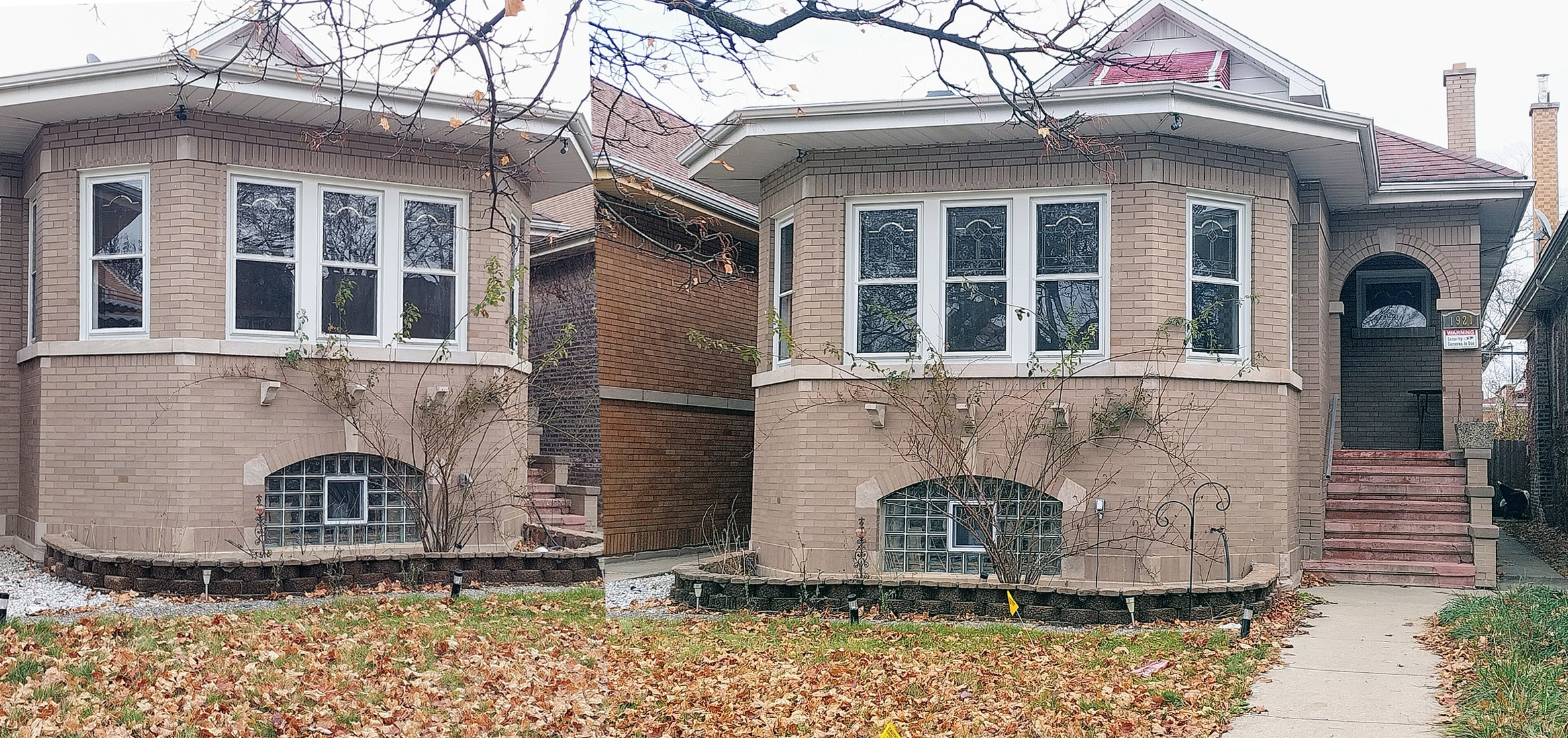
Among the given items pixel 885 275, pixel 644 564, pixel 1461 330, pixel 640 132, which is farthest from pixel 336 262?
pixel 1461 330

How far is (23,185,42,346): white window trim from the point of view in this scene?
10164 mm

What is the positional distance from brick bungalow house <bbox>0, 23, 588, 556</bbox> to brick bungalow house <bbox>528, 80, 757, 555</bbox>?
920 mm

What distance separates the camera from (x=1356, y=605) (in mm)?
9898

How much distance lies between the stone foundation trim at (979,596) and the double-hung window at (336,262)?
2.90 metres

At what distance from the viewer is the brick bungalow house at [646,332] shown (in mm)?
5559

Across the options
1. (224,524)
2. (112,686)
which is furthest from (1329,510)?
(112,686)

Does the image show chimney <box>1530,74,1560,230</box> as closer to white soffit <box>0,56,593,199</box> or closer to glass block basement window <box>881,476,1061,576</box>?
glass block basement window <box>881,476,1061,576</box>

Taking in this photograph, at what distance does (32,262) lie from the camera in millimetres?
10344

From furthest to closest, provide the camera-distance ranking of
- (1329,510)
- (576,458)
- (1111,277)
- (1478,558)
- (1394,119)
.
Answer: (1394,119) < (1329,510) < (1478,558) < (1111,277) < (576,458)

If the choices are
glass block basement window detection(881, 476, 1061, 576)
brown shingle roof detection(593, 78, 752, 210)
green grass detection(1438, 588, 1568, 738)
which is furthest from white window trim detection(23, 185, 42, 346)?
green grass detection(1438, 588, 1568, 738)

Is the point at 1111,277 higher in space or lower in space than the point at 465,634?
higher

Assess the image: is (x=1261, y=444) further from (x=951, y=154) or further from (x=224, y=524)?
(x=224, y=524)

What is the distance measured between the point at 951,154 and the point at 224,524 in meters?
6.29

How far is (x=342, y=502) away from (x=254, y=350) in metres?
1.16
